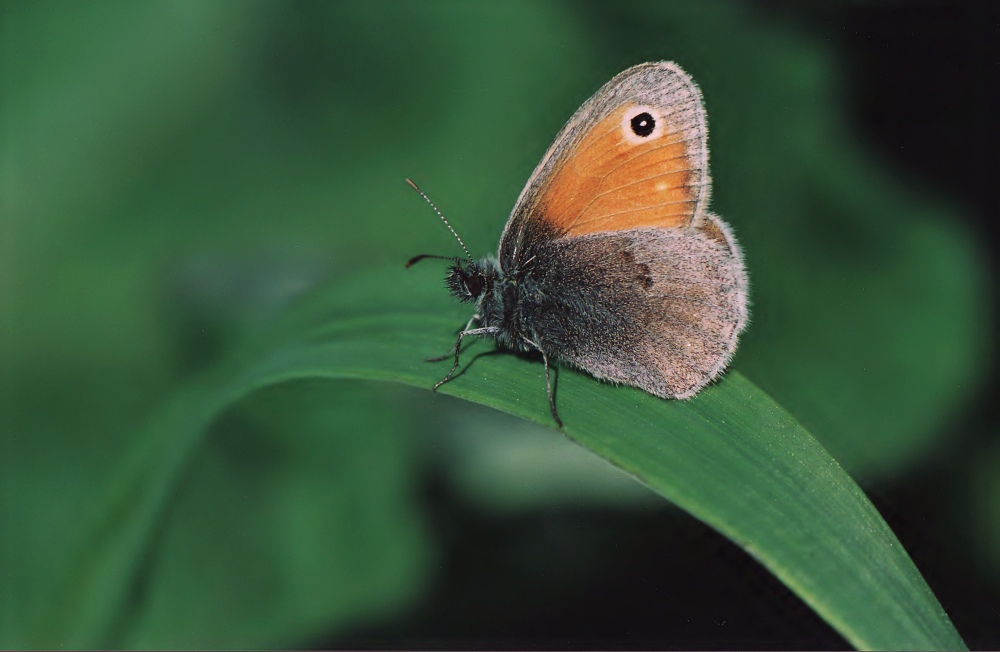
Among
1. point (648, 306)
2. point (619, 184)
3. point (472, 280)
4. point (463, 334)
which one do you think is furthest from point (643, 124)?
point (463, 334)

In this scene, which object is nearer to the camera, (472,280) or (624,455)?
(624,455)

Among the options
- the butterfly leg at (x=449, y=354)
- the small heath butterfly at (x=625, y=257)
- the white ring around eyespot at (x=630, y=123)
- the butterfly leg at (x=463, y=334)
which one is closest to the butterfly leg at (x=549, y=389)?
the small heath butterfly at (x=625, y=257)

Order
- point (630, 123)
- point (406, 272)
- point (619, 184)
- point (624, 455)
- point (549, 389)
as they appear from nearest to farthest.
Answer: point (624, 455)
point (549, 389)
point (630, 123)
point (619, 184)
point (406, 272)

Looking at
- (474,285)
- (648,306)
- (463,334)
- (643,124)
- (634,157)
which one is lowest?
(648,306)

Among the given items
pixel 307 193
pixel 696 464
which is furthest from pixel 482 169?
pixel 696 464

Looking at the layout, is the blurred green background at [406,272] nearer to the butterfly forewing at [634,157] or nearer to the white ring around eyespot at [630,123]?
the butterfly forewing at [634,157]

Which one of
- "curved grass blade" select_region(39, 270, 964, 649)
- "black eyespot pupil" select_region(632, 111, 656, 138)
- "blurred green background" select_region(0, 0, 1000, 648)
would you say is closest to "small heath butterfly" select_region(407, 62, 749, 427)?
"black eyespot pupil" select_region(632, 111, 656, 138)

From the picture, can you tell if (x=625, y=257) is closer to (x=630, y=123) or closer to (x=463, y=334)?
(x=630, y=123)
